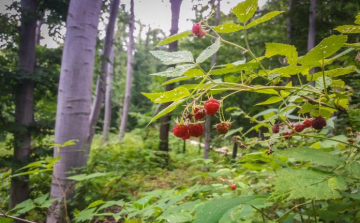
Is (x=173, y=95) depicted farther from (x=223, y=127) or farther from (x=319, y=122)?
(x=319, y=122)

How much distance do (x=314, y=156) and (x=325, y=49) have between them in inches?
12.2

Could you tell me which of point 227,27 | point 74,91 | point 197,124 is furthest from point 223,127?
point 74,91

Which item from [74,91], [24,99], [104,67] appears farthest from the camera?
[104,67]

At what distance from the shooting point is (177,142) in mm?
9078

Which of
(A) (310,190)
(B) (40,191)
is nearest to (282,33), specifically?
(A) (310,190)

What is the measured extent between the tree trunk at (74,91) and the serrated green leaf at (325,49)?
2.53m

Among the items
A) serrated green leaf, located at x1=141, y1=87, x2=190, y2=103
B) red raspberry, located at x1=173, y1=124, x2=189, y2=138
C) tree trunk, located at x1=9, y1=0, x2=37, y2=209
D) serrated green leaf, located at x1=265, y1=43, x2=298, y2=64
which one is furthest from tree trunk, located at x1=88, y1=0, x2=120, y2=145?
serrated green leaf, located at x1=265, y1=43, x2=298, y2=64

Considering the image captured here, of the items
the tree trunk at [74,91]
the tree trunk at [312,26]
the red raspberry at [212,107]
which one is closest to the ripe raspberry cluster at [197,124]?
the red raspberry at [212,107]

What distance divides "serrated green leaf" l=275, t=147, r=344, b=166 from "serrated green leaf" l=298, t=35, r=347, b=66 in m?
0.27

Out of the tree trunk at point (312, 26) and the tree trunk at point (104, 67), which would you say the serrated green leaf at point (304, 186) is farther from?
the tree trunk at point (104, 67)

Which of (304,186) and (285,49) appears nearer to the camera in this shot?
(304,186)

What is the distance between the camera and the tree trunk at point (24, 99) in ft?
12.4

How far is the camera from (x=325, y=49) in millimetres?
580

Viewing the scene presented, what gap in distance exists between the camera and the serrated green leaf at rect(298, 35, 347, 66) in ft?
1.84
